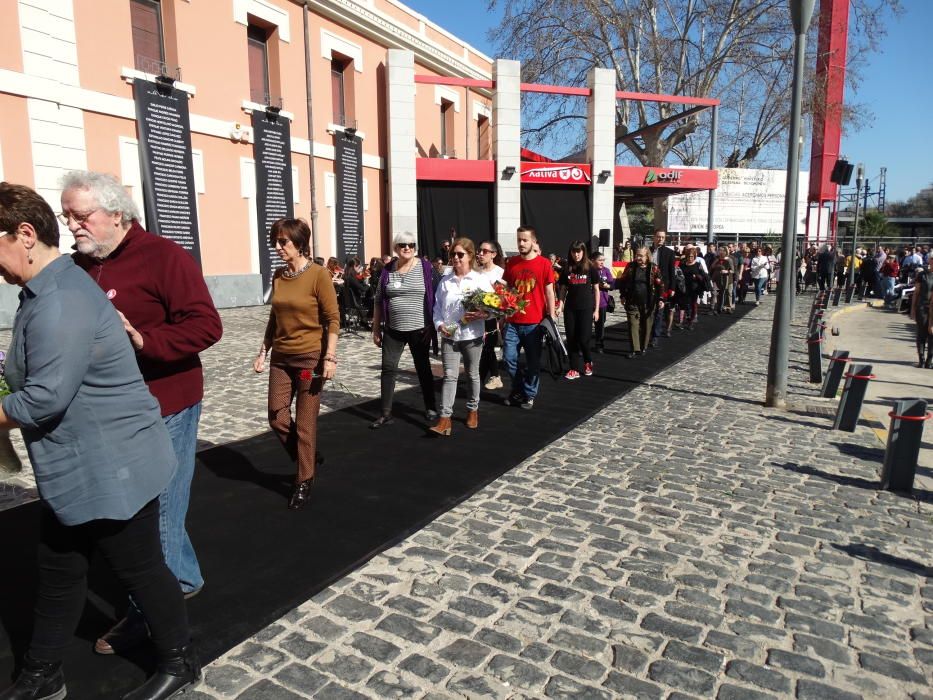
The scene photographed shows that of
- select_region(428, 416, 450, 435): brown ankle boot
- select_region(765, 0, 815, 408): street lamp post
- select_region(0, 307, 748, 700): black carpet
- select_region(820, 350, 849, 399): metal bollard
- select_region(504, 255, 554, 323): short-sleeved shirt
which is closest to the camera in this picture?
select_region(0, 307, 748, 700): black carpet

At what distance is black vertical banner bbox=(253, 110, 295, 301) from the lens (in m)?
17.2

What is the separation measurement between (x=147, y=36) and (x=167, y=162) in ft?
9.27

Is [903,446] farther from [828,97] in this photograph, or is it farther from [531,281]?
[828,97]

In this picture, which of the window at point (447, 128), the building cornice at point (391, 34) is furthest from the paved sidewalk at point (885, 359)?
the building cornice at point (391, 34)

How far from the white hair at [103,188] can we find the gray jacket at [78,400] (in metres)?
0.38

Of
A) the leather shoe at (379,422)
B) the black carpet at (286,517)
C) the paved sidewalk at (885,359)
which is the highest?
the leather shoe at (379,422)

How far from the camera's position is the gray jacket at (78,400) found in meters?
1.97

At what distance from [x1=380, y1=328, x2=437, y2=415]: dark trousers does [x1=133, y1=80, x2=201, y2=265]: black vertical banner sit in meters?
10.1

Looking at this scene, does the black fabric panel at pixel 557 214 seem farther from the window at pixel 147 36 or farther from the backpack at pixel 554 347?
the backpack at pixel 554 347

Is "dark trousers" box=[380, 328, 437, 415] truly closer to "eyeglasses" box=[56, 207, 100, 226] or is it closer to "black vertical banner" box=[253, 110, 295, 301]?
"eyeglasses" box=[56, 207, 100, 226]

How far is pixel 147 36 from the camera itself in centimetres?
1464

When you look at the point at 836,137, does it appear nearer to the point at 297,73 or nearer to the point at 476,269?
the point at 297,73

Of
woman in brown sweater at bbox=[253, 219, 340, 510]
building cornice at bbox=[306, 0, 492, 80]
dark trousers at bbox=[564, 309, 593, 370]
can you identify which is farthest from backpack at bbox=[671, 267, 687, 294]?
building cornice at bbox=[306, 0, 492, 80]

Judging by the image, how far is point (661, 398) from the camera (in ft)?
25.2
